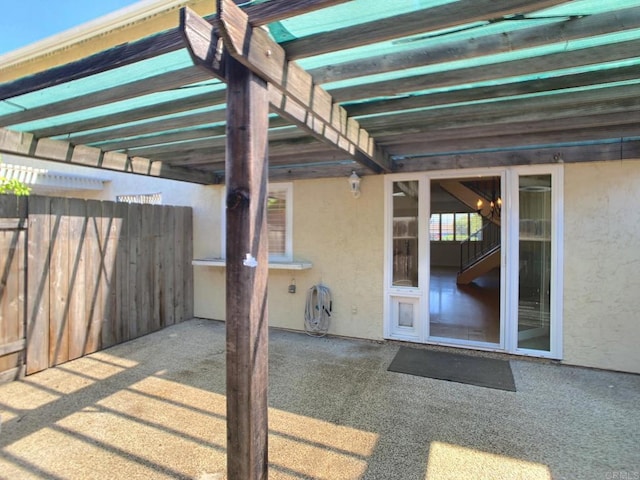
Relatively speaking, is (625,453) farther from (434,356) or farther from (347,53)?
(347,53)

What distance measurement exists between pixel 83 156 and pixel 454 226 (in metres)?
12.3

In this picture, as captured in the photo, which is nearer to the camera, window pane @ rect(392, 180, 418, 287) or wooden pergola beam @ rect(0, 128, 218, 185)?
wooden pergola beam @ rect(0, 128, 218, 185)

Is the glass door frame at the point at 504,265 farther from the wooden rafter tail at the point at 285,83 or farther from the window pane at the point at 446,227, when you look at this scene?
the window pane at the point at 446,227

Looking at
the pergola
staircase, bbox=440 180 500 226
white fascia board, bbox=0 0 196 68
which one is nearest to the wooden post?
the pergola

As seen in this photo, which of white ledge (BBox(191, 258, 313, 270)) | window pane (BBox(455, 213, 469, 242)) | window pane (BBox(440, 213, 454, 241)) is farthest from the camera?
window pane (BBox(440, 213, 454, 241))

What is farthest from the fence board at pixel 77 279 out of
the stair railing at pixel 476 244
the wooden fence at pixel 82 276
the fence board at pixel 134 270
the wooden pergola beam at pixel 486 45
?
the stair railing at pixel 476 244

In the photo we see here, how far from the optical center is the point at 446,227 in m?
13.5

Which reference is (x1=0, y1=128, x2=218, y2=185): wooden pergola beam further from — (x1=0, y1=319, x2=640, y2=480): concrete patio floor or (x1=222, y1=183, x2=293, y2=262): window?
(x1=0, y1=319, x2=640, y2=480): concrete patio floor

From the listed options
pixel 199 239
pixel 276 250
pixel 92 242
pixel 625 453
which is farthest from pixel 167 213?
pixel 625 453

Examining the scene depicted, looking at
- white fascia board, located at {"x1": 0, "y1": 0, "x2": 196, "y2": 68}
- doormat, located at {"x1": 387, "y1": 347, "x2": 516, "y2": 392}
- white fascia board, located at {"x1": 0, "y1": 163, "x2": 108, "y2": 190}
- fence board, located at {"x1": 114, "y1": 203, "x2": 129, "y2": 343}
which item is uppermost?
white fascia board, located at {"x1": 0, "y1": 0, "x2": 196, "y2": 68}

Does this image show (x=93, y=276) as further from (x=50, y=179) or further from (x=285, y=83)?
(x=50, y=179)

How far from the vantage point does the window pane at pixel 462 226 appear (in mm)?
13062

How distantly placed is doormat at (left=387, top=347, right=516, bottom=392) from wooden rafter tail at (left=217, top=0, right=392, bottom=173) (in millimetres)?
2478

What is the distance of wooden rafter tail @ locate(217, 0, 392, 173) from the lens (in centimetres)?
143
